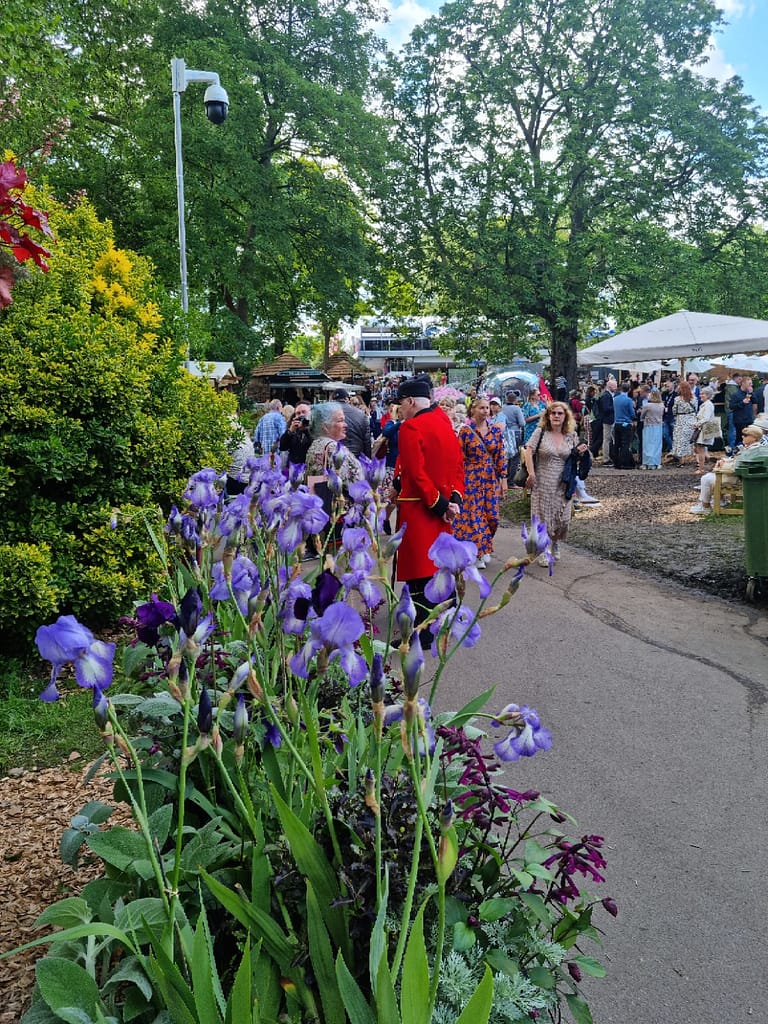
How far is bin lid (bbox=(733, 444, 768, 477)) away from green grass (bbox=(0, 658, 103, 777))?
511 cm

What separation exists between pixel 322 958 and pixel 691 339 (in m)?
15.1

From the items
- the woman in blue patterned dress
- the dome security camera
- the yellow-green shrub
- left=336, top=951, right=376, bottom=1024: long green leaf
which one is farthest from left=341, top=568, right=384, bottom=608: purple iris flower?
the dome security camera

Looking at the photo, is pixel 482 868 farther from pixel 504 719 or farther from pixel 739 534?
pixel 739 534

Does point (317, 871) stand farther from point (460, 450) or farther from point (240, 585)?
point (460, 450)

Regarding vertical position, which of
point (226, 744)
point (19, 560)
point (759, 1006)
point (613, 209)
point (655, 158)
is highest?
point (655, 158)

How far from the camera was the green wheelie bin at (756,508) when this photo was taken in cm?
640

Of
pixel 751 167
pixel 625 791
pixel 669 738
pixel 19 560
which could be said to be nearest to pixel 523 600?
pixel 669 738

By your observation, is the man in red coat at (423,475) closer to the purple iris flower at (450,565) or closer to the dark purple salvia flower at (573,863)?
the dark purple salvia flower at (573,863)

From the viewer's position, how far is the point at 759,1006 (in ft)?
7.59

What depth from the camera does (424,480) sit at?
5.29 m

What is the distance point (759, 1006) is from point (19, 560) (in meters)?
3.84

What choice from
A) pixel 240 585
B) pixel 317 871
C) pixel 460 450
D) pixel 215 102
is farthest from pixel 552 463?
pixel 215 102

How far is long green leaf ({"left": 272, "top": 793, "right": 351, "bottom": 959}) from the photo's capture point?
66.8 inches

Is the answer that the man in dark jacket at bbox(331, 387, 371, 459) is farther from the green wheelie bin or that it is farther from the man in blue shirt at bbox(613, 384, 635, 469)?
the man in blue shirt at bbox(613, 384, 635, 469)
